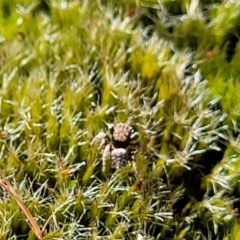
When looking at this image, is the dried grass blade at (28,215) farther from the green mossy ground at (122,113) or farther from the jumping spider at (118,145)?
the jumping spider at (118,145)

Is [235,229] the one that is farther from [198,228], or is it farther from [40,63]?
[40,63]

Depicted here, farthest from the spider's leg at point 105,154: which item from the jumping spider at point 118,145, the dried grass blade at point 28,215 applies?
the dried grass blade at point 28,215

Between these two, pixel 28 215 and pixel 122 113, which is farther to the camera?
pixel 122 113

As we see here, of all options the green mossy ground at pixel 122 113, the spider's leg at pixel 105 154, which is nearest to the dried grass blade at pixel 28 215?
the green mossy ground at pixel 122 113

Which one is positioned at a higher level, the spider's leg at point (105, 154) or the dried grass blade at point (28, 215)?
the spider's leg at point (105, 154)

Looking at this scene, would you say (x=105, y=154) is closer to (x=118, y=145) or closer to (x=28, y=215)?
(x=118, y=145)

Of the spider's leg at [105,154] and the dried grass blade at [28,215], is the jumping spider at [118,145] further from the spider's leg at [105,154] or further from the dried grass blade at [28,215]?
the dried grass blade at [28,215]

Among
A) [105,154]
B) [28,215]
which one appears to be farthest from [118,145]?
[28,215]
